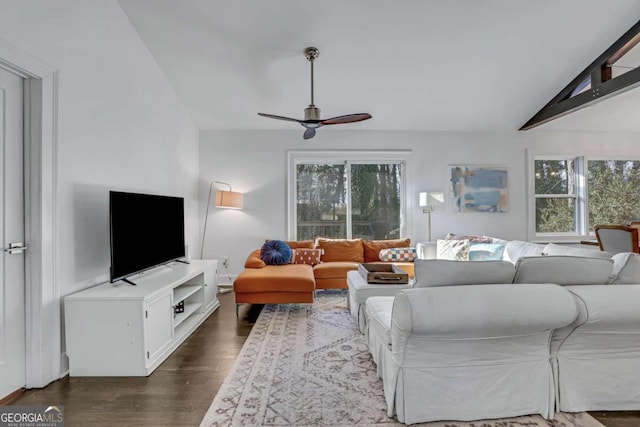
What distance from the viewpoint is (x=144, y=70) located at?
3.49 meters

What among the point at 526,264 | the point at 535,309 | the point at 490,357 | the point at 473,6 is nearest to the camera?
the point at 535,309

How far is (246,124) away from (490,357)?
14.4ft

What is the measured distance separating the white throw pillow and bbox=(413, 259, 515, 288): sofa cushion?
2598 millimetres

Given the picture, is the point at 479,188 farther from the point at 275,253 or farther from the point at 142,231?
the point at 142,231

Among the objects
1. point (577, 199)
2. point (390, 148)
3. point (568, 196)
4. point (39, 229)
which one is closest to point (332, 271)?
point (390, 148)

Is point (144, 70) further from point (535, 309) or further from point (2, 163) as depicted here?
point (535, 309)

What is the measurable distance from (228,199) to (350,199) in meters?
1.93

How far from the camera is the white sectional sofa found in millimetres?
1616

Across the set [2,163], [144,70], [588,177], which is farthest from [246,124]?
[588,177]

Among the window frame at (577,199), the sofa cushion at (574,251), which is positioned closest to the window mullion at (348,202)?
the sofa cushion at (574,251)

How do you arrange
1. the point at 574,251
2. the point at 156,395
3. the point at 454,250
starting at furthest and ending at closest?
the point at 454,250, the point at 574,251, the point at 156,395

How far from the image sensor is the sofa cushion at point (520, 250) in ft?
10.7

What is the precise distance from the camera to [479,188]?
17.2ft

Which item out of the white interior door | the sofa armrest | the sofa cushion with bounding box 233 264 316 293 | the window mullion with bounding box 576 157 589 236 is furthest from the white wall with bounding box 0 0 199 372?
the window mullion with bounding box 576 157 589 236
